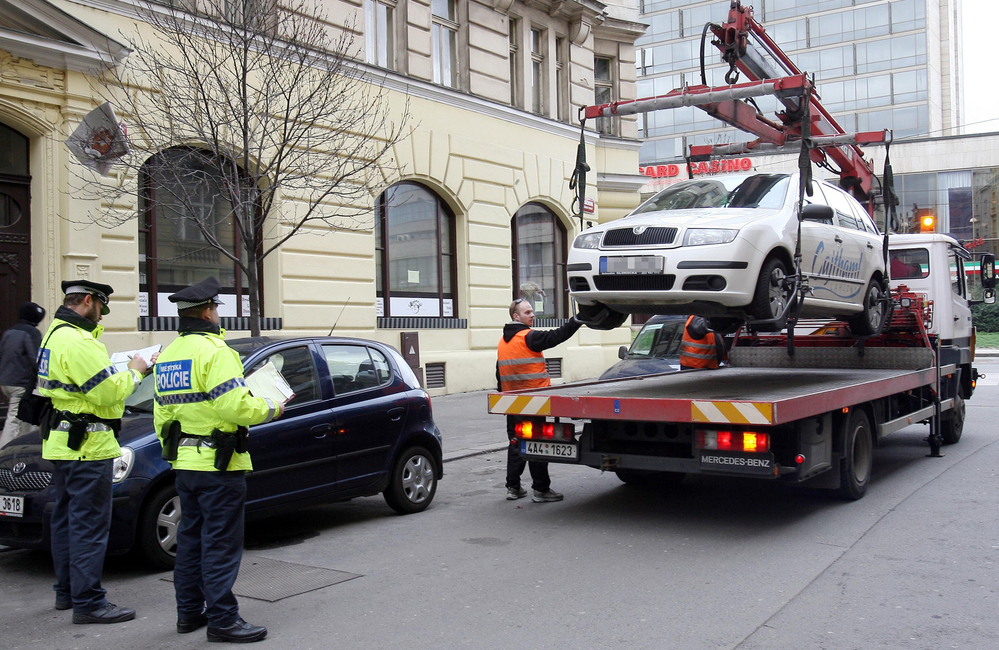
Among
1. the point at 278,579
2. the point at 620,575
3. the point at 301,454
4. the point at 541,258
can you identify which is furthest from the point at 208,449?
the point at 541,258

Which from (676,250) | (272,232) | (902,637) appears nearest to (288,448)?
(676,250)

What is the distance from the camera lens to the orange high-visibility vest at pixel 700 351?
10.4 metres

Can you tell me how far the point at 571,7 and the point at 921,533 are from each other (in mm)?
16871

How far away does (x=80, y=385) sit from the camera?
5.13 meters

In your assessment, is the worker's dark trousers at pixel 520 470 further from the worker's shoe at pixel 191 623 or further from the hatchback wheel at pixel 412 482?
the worker's shoe at pixel 191 623

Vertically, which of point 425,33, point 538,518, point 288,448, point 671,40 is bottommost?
point 538,518

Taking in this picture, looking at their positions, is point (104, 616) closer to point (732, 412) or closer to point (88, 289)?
point (88, 289)

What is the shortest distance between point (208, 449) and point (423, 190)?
44.8ft

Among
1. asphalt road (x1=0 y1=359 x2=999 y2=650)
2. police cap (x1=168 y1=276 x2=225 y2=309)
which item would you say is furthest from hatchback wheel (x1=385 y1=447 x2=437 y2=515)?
police cap (x1=168 y1=276 x2=225 y2=309)

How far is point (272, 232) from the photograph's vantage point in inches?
577

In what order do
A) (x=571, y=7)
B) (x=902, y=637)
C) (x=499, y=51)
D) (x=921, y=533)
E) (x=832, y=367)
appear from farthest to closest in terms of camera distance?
(x=571, y=7)
(x=499, y=51)
(x=832, y=367)
(x=921, y=533)
(x=902, y=637)

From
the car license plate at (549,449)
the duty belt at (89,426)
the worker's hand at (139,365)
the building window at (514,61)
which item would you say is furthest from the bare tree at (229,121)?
the building window at (514,61)

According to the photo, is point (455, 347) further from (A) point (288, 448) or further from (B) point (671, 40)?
(B) point (671, 40)

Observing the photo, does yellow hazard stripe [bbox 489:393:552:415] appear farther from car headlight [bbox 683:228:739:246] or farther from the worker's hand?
the worker's hand
